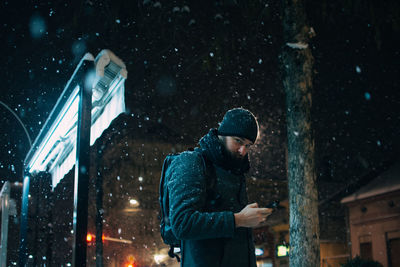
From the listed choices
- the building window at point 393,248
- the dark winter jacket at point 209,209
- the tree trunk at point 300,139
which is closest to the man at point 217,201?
the dark winter jacket at point 209,209

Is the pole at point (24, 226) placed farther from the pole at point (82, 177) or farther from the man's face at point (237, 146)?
the man's face at point (237, 146)

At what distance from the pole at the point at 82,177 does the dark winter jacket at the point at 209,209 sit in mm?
2125

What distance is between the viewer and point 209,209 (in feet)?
7.77

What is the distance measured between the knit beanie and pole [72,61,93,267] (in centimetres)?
217

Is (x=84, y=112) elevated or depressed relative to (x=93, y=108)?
depressed

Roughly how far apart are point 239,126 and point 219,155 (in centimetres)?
19

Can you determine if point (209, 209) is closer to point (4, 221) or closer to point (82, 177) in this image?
point (82, 177)

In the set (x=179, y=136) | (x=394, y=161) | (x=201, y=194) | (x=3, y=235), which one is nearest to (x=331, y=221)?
(x=394, y=161)

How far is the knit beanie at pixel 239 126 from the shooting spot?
2451 millimetres

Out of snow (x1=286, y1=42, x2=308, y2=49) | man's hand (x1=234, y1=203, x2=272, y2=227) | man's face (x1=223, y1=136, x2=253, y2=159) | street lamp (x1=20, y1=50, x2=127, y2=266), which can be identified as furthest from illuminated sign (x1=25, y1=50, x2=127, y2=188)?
snow (x1=286, y1=42, x2=308, y2=49)

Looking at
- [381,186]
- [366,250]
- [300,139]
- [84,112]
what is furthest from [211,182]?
[366,250]

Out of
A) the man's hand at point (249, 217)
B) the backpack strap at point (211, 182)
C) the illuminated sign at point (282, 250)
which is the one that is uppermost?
the backpack strap at point (211, 182)

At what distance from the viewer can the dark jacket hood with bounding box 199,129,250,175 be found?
2.42m

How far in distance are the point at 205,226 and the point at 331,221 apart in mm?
26316
